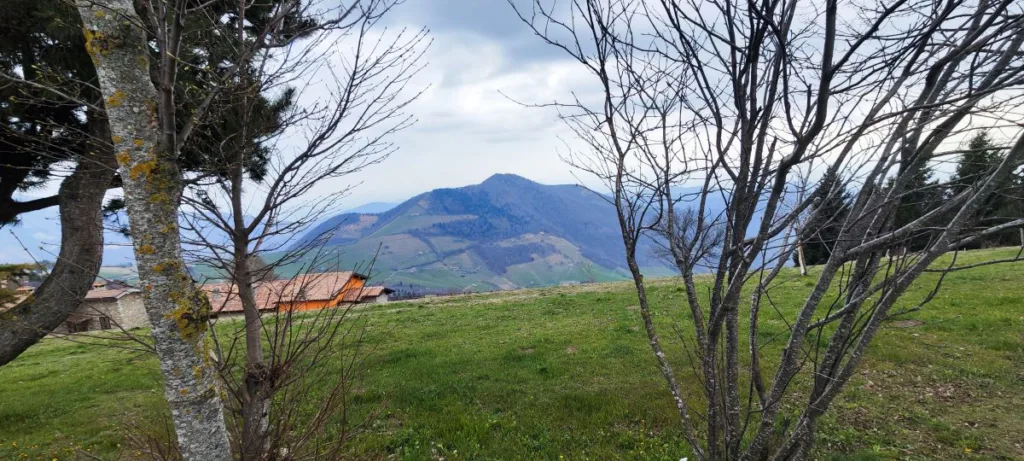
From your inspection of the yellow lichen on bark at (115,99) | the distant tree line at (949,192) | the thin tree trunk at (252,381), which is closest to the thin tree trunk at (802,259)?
the distant tree line at (949,192)

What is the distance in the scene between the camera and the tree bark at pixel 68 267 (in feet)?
18.5

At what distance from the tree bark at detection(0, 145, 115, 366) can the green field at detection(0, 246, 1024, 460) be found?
145cm

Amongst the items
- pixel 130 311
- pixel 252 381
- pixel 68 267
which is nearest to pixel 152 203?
pixel 252 381

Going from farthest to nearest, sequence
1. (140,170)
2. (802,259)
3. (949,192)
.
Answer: (802,259) → (949,192) → (140,170)

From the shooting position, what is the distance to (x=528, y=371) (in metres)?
8.59

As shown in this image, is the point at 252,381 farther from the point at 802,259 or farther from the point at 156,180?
→ the point at 802,259

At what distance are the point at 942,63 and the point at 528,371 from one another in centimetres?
769

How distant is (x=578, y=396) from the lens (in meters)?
7.11

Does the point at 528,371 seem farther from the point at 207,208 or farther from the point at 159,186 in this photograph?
the point at 159,186

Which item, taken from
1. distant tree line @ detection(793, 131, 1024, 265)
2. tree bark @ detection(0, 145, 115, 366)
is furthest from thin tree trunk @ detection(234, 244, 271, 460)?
distant tree line @ detection(793, 131, 1024, 265)

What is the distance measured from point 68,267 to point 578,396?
7.28 meters

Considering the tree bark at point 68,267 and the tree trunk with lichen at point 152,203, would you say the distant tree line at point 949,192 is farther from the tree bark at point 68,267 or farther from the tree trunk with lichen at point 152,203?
the tree bark at point 68,267

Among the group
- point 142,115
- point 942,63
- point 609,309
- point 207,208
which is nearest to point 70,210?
point 207,208

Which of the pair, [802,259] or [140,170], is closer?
[140,170]
